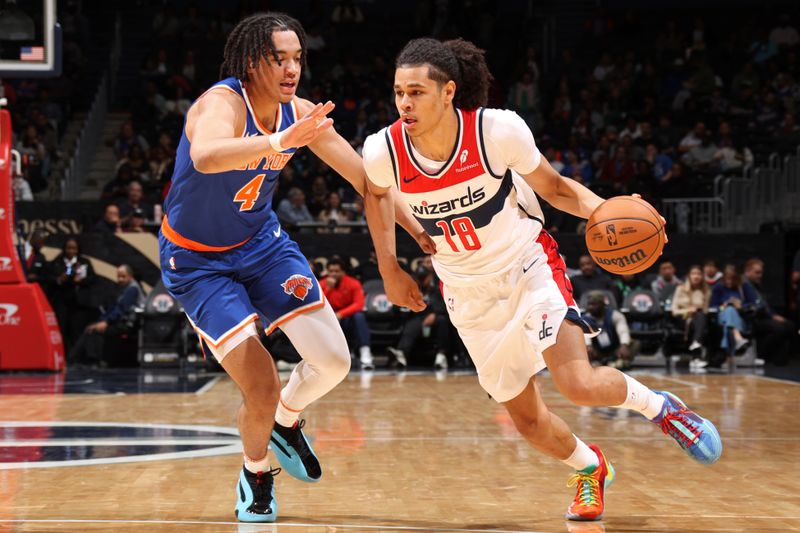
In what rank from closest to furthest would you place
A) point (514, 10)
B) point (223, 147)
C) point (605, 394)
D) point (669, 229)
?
point (223, 147) → point (605, 394) → point (669, 229) → point (514, 10)

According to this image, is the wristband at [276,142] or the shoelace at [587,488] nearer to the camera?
the wristband at [276,142]

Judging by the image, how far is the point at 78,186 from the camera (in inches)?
700

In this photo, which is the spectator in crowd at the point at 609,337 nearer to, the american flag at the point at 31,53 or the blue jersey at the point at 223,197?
the american flag at the point at 31,53

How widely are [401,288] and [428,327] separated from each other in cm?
948

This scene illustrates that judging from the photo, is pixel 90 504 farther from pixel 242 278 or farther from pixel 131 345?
pixel 131 345

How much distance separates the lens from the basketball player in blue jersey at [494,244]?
4.61 m

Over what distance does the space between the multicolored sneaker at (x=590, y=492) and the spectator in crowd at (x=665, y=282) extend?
987cm

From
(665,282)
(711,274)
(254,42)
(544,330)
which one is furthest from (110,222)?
(544,330)

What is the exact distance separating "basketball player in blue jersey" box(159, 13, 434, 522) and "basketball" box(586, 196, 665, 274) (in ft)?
2.34

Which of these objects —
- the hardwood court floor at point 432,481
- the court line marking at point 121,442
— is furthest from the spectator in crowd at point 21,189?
the court line marking at point 121,442

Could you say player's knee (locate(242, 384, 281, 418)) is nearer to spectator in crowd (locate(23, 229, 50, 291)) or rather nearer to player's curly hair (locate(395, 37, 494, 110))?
player's curly hair (locate(395, 37, 494, 110))

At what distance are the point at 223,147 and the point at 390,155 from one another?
2.46 feet

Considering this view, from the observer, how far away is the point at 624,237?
15.1 feet

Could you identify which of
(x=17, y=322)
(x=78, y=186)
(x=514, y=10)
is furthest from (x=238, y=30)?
(x=514, y=10)
